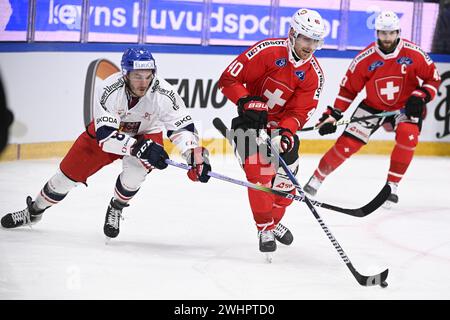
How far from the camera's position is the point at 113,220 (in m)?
3.98

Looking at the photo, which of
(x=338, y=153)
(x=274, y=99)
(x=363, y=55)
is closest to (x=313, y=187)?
(x=338, y=153)

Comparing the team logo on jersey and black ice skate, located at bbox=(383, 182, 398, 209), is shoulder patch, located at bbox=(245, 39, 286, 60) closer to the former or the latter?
the team logo on jersey

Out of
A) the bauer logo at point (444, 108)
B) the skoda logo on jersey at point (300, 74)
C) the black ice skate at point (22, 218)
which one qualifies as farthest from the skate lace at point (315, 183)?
the bauer logo at point (444, 108)

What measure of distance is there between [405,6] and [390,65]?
2304 mm

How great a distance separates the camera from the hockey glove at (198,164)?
3623 millimetres

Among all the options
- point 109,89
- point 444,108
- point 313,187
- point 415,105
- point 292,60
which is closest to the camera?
point 109,89

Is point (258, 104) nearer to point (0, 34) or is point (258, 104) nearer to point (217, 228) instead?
point (217, 228)

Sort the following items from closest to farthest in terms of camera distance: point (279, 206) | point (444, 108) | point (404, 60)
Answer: point (279, 206)
point (404, 60)
point (444, 108)

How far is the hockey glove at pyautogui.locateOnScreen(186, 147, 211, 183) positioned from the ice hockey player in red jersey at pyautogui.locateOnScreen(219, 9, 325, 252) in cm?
24

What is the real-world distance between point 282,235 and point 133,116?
930mm

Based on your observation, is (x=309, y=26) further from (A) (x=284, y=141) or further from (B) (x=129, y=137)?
(B) (x=129, y=137)

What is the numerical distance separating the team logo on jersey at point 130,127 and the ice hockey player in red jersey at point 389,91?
5.60ft

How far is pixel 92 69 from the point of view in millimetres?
6191
